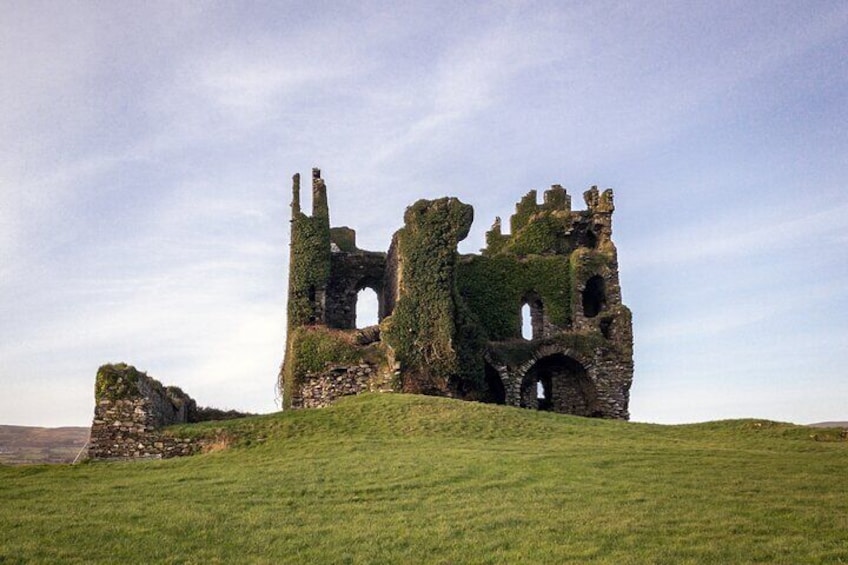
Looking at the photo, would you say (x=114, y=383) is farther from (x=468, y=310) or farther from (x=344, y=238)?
(x=344, y=238)

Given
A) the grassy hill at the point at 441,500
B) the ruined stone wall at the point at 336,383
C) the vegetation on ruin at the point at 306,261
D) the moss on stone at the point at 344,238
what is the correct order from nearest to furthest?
the grassy hill at the point at 441,500
the ruined stone wall at the point at 336,383
the vegetation on ruin at the point at 306,261
the moss on stone at the point at 344,238

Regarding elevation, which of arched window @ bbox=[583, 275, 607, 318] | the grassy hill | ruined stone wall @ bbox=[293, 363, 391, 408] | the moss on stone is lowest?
the grassy hill

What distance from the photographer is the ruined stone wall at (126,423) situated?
26.2 m

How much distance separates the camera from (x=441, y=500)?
16.9m

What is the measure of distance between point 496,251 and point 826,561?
3839cm

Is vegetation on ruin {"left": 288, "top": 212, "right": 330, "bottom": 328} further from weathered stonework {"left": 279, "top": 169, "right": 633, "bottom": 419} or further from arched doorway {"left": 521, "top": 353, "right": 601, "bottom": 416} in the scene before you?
arched doorway {"left": 521, "top": 353, "right": 601, "bottom": 416}

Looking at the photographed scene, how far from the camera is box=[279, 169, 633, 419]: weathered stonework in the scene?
3747 centimetres

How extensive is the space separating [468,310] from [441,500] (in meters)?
22.1

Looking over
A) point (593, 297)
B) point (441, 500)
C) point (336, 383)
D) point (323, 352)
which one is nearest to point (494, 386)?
point (593, 297)

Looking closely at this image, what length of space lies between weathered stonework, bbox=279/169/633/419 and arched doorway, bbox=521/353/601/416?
0.25ft

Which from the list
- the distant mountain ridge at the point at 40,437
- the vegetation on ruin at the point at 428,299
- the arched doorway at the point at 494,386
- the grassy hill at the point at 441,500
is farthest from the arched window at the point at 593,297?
the distant mountain ridge at the point at 40,437

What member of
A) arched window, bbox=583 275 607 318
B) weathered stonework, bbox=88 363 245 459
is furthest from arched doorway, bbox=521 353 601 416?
weathered stonework, bbox=88 363 245 459

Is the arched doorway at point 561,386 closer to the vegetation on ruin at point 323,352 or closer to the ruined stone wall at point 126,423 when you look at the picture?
the vegetation on ruin at point 323,352

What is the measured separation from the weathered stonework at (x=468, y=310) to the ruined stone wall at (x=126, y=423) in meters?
11.2
